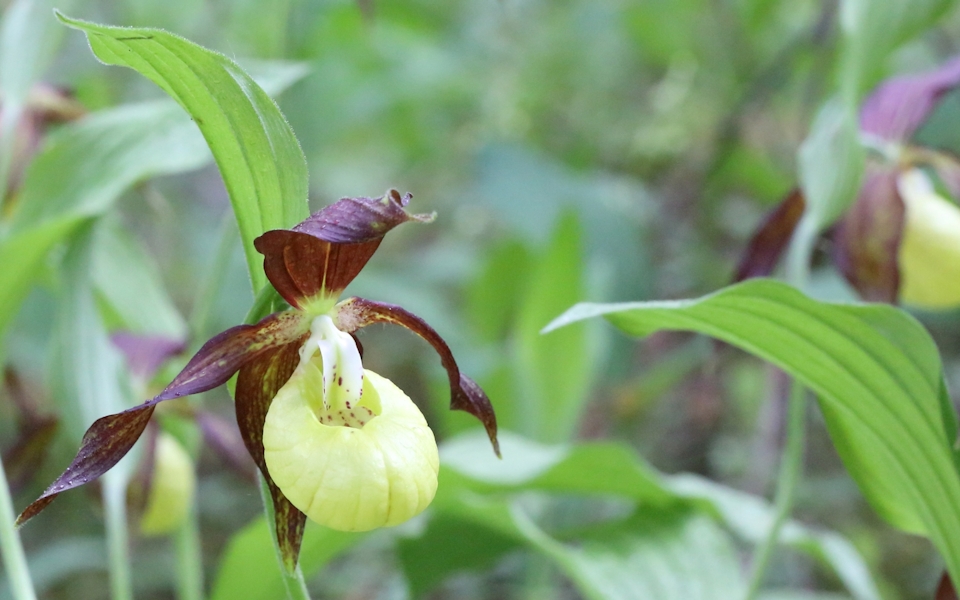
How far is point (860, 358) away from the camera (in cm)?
68

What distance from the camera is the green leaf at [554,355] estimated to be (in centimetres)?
170

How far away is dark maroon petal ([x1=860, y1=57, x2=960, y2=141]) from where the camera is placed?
106 centimetres

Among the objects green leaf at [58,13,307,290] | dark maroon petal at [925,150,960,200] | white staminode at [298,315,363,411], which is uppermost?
green leaf at [58,13,307,290]

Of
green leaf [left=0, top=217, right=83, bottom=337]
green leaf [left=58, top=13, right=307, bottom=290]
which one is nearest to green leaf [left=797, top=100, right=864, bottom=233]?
green leaf [left=58, top=13, right=307, bottom=290]

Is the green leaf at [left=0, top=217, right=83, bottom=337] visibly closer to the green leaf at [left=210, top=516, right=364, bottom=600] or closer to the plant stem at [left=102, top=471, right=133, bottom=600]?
the plant stem at [left=102, top=471, right=133, bottom=600]

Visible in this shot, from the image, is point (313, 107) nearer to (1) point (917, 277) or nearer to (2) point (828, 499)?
(1) point (917, 277)

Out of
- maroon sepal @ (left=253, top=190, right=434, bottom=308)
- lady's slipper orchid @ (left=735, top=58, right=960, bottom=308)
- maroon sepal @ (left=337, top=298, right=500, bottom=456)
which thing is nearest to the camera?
maroon sepal @ (left=253, top=190, right=434, bottom=308)

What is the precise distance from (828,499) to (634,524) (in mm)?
1419

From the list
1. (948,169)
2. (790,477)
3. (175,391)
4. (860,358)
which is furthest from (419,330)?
(948,169)

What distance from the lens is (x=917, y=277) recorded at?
42.3 inches

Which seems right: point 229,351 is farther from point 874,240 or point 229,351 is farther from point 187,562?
point 874,240

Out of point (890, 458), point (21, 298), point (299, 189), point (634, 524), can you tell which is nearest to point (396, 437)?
point (299, 189)

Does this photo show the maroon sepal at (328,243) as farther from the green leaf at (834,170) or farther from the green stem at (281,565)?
the green leaf at (834,170)

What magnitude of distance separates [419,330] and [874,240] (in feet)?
2.31
